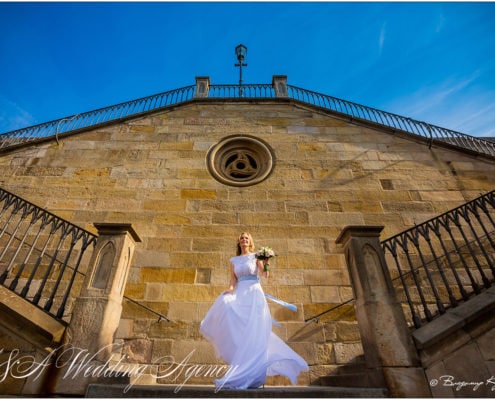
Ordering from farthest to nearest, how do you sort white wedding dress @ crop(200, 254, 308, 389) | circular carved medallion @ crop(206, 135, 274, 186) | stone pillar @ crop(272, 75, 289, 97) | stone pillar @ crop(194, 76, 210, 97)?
stone pillar @ crop(194, 76, 210, 97) → stone pillar @ crop(272, 75, 289, 97) → circular carved medallion @ crop(206, 135, 274, 186) → white wedding dress @ crop(200, 254, 308, 389)

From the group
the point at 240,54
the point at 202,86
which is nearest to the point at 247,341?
the point at 202,86

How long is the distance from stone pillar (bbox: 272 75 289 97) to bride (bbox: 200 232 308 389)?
605 centimetres

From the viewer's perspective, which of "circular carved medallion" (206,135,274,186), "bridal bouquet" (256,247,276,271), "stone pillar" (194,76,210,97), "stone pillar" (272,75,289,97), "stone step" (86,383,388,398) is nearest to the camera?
"stone step" (86,383,388,398)

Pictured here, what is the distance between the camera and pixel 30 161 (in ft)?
21.4

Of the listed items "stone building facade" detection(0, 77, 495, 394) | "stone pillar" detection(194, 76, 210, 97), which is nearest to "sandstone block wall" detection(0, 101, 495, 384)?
"stone building facade" detection(0, 77, 495, 394)

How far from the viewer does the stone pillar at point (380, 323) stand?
269 centimetres

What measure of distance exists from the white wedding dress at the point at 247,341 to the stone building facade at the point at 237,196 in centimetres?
145

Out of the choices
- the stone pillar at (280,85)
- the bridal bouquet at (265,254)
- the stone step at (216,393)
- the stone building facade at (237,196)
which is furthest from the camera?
the stone pillar at (280,85)

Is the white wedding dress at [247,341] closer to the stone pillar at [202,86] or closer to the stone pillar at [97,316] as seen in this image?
the stone pillar at [97,316]

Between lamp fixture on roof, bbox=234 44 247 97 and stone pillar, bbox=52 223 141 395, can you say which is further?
lamp fixture on roof, bbox=234 44 247 97

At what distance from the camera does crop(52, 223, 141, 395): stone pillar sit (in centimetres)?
267

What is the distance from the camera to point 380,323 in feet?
9.86

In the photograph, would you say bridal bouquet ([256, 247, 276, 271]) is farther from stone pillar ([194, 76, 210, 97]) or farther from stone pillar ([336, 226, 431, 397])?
stone pillar ([194, 76, 210, 97])

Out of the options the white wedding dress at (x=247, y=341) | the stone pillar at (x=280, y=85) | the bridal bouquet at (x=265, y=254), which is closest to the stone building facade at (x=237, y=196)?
the stone pillar at (x=280, y=85)
